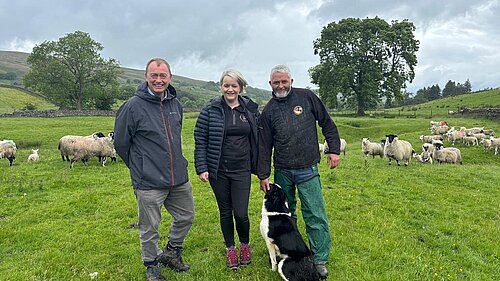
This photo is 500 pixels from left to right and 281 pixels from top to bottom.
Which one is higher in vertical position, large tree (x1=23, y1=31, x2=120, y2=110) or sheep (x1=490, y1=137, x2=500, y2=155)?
large tree (x1=23, y1=31, x2=120, y2=110)

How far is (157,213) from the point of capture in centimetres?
475

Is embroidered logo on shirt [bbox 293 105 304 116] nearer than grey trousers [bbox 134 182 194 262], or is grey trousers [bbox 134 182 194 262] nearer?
grey trousers [bbox 134 182 194 262]

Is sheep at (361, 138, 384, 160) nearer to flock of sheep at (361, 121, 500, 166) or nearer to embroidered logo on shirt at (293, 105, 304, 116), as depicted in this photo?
flock of sheep at (361, 121, 500, 166)

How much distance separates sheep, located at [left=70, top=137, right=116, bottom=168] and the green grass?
210ft

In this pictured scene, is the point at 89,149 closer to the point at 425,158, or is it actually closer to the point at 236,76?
the point at 236,76

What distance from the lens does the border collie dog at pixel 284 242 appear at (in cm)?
455

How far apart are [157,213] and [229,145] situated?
1.44 metres

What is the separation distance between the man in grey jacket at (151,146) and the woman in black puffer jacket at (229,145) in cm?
38

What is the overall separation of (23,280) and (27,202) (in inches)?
206

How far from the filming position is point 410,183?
11312 mm

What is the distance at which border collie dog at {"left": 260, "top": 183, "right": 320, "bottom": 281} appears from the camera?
455 cm

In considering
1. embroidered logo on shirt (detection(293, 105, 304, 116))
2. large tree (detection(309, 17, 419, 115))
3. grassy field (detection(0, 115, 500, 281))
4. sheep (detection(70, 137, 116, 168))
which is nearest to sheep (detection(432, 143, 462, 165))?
grassy field (detection(0, 115, 500, 281))

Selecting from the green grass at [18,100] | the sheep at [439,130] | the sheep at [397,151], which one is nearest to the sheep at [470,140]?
the sheep at [439,130]

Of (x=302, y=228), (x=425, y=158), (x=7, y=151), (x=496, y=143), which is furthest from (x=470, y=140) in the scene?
→ (x=7, y=151)
